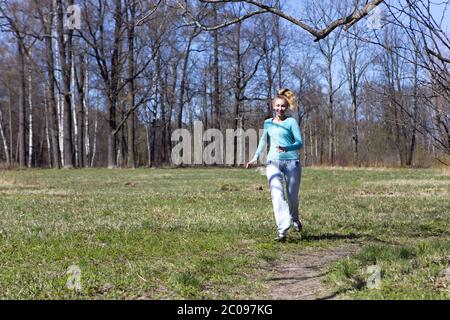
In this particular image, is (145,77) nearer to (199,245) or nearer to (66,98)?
(66,98)

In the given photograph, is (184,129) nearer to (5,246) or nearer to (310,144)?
(310,144)

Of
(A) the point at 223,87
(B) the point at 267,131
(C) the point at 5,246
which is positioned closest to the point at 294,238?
(B) the point at 267,131

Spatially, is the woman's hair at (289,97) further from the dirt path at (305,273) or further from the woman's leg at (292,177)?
the dirt path at (305,273)

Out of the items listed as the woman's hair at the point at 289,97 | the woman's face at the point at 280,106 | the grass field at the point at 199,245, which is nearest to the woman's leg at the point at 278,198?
the grass field at the point at 199,245

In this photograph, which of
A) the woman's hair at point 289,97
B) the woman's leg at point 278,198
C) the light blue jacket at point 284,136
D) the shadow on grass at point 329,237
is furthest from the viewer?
the shadow on grass at point 329,237

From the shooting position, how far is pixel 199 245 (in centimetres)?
689

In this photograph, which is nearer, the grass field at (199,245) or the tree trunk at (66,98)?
the grass field at (199,245)

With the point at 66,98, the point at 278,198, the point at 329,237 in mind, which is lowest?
the point at 329,237

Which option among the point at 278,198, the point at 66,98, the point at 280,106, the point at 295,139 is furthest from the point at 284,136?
the point at 66,98

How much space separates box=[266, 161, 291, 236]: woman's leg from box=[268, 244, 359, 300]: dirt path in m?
0.48

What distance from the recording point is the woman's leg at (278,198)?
6.89m

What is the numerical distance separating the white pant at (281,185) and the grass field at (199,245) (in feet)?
1.23

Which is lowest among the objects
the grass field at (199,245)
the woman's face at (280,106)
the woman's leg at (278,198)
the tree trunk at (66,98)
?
the grass field at (199,245)

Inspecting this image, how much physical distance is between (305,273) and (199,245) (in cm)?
190
